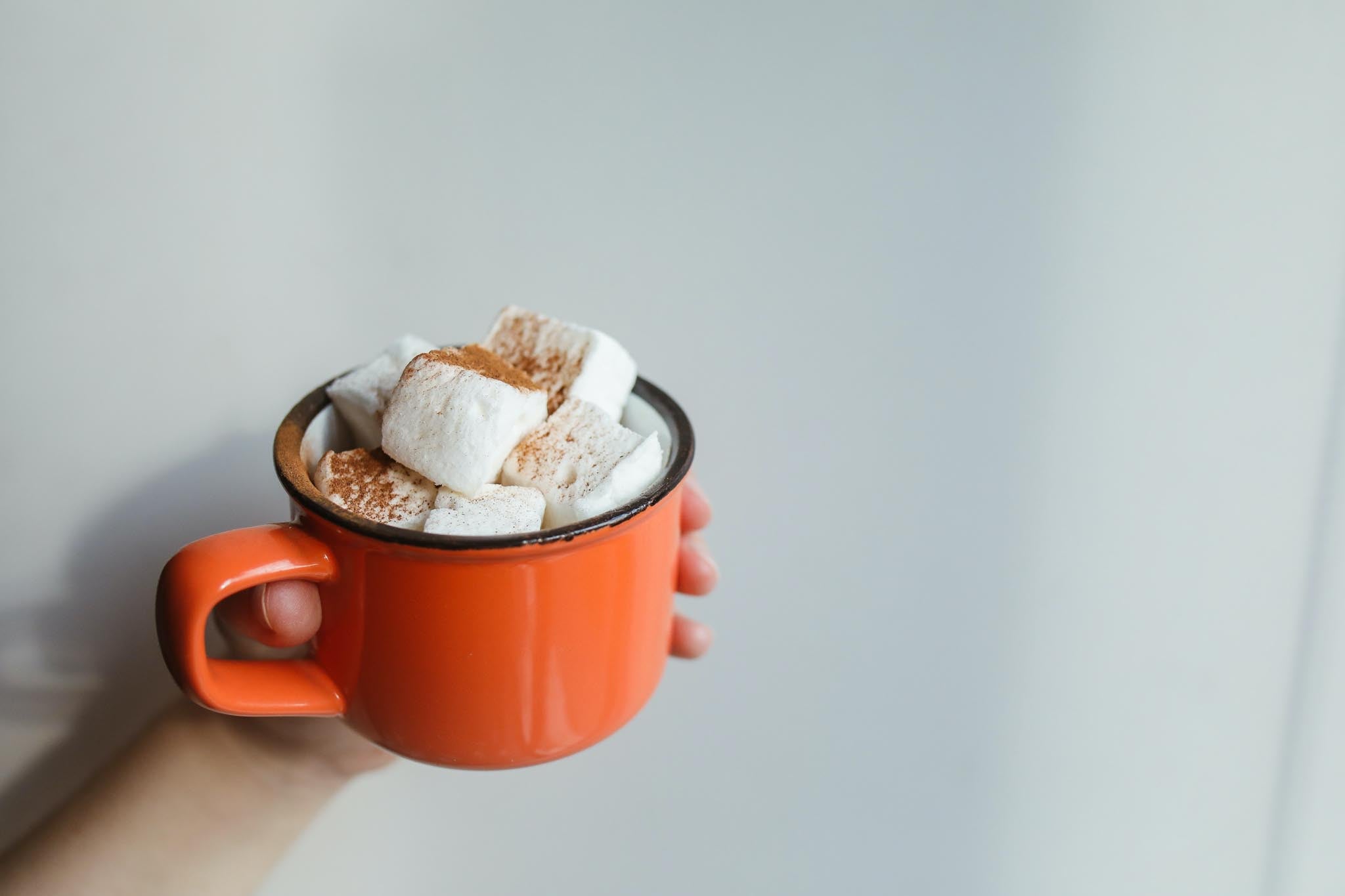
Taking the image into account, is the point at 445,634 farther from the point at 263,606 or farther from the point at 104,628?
the point at 104,628

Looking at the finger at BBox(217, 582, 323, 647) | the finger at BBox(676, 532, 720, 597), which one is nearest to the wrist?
the finger at BBox(217, 582, 323, 647)

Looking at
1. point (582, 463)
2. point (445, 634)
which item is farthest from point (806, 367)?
point (445, 634)

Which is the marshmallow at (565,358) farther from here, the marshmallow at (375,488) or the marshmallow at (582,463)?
the marshmallow at (375,488)

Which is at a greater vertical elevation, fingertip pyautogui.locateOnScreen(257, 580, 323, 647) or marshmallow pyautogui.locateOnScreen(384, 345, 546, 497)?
marshmallow pyautogui.locateOnScreen(384, 345, 546, 497)

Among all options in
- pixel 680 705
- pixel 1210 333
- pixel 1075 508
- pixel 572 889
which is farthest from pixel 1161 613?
pixel 572 889

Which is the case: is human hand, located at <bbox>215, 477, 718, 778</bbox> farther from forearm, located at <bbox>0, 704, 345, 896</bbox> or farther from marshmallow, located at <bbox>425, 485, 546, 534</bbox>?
marshmallow, located at <bbox>425, 485, 546, 534</bbox>
